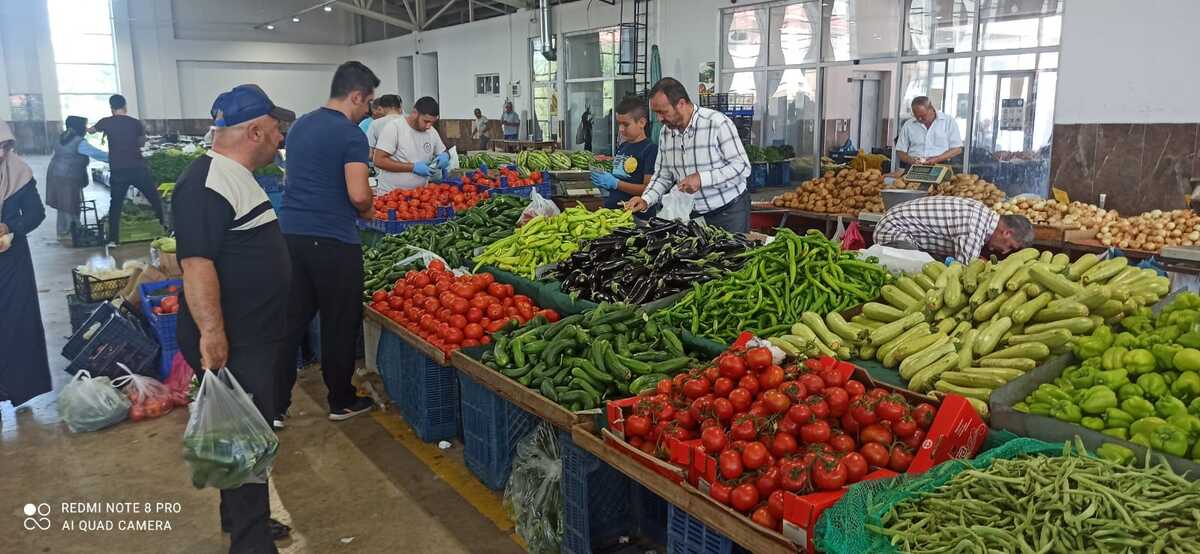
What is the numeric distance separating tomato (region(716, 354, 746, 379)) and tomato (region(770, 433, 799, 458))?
384mm

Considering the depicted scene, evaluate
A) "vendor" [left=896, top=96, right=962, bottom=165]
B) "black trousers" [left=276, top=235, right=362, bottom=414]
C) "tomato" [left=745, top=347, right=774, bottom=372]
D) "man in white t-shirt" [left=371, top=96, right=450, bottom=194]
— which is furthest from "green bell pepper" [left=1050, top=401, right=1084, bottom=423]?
"vendor" [left=896, top=96, right=962, bottom=165]

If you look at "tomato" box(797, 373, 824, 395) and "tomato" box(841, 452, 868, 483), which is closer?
"tomato" box(841, 452, 868, 483)

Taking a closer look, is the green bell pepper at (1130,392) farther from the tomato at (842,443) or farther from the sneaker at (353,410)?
the sneaker at (353,410)

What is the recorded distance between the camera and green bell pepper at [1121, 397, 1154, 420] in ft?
8.02

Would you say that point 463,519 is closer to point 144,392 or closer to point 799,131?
point 144,392

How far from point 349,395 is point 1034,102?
8489 mm

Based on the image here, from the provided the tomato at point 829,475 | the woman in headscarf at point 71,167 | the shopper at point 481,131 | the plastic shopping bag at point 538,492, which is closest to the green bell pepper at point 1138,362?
the tomato at point 829,475

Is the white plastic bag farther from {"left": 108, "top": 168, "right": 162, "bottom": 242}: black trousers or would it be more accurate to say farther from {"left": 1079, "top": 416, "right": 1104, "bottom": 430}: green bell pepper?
{"left": 108, "top": 168, "right": 162, "bottom": 242}: black trousers

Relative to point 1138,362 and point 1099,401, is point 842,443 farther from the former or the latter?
point 1138,362

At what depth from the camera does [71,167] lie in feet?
37.1

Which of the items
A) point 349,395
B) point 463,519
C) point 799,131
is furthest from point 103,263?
point 799,131

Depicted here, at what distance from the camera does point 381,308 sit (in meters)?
5.13

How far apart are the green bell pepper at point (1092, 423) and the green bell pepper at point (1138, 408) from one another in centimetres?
9

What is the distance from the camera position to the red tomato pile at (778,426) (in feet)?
7.79
